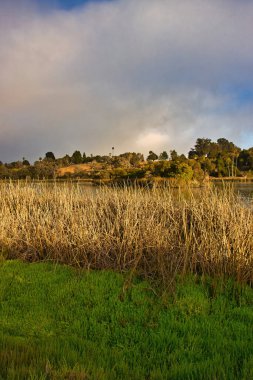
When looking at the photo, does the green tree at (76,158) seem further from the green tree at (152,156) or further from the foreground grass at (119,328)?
the foreground grass at (119,328)

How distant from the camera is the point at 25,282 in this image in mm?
6055

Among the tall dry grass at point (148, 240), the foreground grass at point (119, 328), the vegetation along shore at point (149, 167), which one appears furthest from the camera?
the vegetation along shore at point (149, 167)

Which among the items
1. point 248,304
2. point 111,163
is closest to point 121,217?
point 248,304

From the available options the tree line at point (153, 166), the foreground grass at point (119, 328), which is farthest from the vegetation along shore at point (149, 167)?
the foreground grass at point (119, 328)

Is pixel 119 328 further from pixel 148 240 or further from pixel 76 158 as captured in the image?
pixel 76 158

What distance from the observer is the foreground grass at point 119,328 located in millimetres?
3229

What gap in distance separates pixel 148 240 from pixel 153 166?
40.7 m

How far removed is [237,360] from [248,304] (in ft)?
5.82

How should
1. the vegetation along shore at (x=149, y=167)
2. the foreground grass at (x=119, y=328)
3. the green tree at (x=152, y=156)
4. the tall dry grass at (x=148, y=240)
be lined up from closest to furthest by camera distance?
1. the foreground grass at (x=119, y=328)
2. the tall dry grass at (x=148, y=240)
3. the vegetation along shore at (x=149, y=167)
4. the green tree at (x=152, y=156)

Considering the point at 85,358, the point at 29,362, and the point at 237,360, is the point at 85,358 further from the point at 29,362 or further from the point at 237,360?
the point at 237,360

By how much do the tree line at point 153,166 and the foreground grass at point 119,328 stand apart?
202 inches

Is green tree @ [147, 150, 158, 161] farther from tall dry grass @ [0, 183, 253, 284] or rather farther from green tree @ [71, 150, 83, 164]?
tall dry grass @ [0, 183, 253, 284]

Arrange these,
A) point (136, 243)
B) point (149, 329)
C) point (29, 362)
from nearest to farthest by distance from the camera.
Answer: point (29, 362), point (149, 329), point (136, 243)

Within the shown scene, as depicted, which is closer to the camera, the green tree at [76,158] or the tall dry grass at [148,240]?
the tall dry grass at [148,240]
